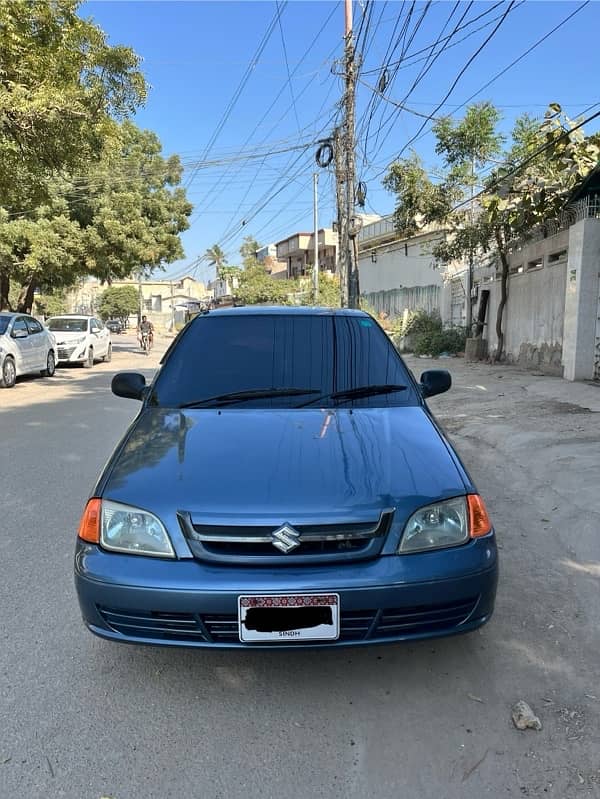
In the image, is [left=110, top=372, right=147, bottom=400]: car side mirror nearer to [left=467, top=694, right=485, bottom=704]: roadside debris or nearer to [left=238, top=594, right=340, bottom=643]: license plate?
[left=238, top=594, right=340, bottom=643]: license plate

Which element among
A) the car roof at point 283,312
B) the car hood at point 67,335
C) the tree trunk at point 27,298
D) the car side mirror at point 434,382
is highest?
the tree trunk at point 27,298

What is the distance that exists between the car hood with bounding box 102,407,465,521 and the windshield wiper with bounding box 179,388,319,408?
0.48 ft

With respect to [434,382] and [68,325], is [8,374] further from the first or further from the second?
[434,382]

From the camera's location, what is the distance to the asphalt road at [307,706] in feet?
7.15

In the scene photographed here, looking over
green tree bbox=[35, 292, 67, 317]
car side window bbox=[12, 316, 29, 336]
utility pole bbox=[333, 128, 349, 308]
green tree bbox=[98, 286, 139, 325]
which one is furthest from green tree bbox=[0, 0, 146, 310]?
green tree bbox=[98, 286, 139, 325]

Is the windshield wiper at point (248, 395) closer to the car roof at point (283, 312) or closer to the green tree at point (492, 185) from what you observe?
the car roof at point (283, 312)

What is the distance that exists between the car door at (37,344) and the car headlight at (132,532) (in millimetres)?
13265

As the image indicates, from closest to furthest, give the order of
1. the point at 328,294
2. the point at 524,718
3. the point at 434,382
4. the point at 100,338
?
the point at 524,718, the point at 434,382, the point at 100,338, the point at 328,294

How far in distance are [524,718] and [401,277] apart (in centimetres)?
3041

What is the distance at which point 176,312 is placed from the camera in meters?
70.9

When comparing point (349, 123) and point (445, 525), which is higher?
point (349, 123)

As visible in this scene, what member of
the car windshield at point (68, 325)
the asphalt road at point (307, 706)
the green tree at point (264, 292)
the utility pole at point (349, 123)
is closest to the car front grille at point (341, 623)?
the asphalt road at point (307, 706)

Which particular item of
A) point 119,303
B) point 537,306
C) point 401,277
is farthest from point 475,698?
point 119,303

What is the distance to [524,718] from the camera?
97.1 inches
